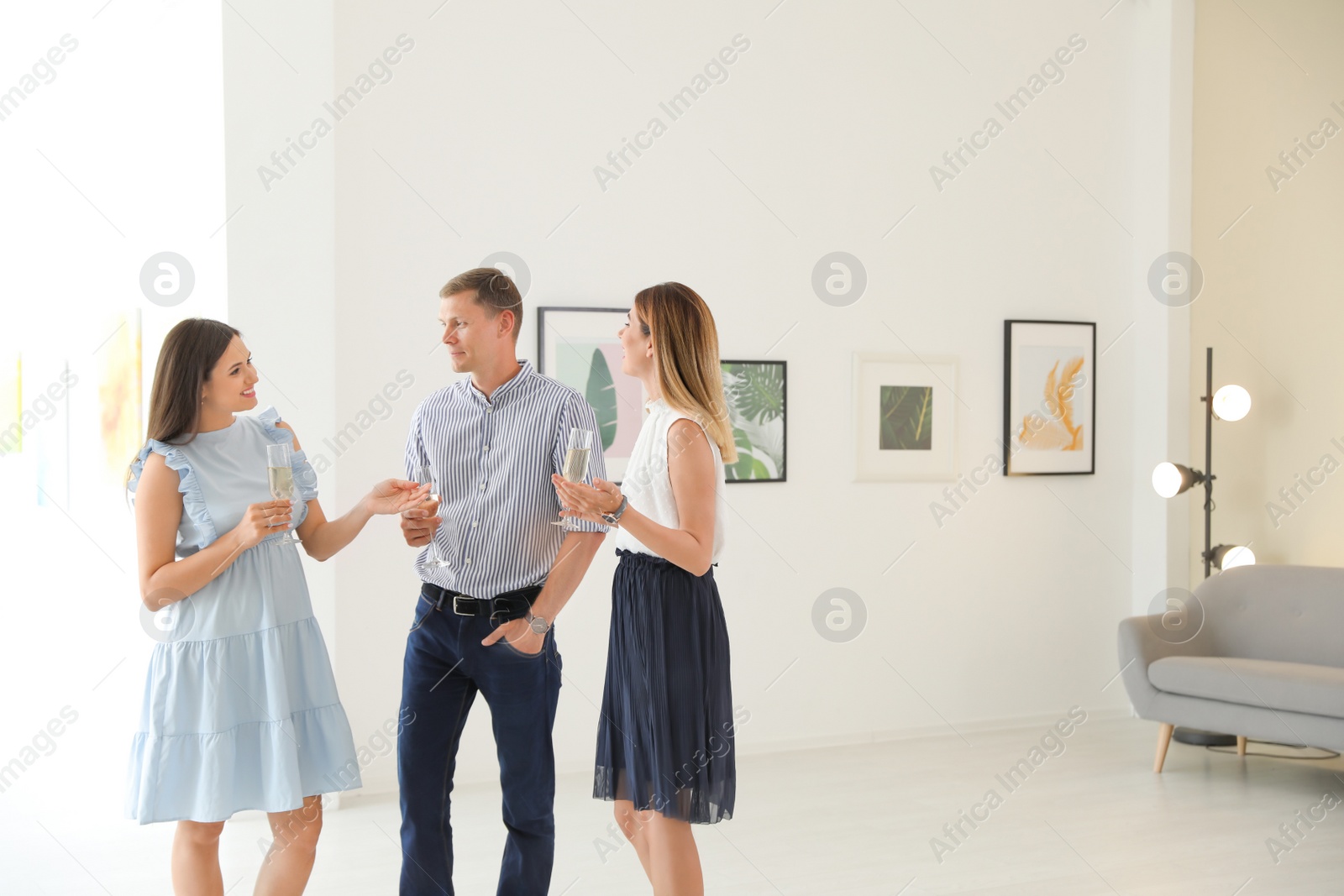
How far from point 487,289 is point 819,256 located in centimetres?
340

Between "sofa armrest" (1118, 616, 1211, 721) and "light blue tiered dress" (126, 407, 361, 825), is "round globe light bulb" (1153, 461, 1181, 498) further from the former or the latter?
"light blue tiered dress" (126, 407, 361, 825)

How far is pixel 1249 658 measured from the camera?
18.3 ft

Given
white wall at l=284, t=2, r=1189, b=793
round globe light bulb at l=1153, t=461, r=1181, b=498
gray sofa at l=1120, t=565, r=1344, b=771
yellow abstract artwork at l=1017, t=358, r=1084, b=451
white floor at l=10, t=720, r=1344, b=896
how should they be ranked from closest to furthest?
white floor at l=10, t=720, r=1344, b=896
gray sofa at l=1120, t=565, r=1344, b=771
white wall at l=284, t=2, r=1189, b=793
round globe light bulb at l=1153, t=461, r=1181, b=498
yellow abstract artwork at l=1017, t=358, r=1084, b=451

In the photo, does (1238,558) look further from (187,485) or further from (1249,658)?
(187,485)

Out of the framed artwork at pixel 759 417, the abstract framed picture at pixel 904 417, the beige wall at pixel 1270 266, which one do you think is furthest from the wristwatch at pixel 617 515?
the beige wall at pixel 1270 266

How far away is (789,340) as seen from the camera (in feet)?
19.3

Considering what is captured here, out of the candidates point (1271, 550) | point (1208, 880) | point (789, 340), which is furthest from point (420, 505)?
point (1271, 550)

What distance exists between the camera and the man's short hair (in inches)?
111

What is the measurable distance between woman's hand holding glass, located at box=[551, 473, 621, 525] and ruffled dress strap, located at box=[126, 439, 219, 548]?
0.83 metres

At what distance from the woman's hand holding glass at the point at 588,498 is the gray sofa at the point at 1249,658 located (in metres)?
3.84

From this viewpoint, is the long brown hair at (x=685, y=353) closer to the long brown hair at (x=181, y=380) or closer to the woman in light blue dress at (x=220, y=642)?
the woman in light blue dress at (x=220, y=642)

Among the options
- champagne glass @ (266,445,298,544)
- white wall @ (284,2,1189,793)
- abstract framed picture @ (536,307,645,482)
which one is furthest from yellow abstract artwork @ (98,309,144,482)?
champagne glass @ (266,445,298,544)

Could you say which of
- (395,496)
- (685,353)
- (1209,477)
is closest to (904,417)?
(1209,477)

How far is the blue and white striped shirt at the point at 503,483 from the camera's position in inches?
111
